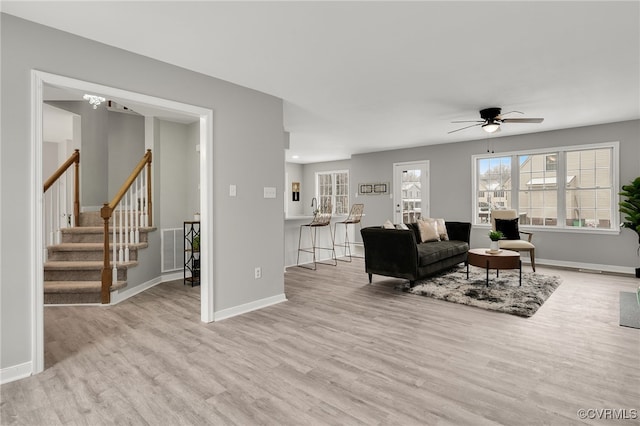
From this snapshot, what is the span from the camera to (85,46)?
262 cm

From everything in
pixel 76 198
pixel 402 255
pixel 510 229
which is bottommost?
pixel 402 255

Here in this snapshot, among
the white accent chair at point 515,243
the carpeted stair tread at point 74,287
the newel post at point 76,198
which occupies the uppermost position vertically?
the newel post at point 76,198

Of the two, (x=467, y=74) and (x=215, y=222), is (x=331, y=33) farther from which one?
(x=215, y=222)

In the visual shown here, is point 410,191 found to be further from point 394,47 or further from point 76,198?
point 76,198

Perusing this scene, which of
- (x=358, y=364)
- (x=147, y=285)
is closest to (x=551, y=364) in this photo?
(x=358, y=364)

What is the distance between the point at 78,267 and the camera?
4102 mm

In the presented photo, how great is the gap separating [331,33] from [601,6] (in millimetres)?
1869

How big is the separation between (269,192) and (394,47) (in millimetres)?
2078

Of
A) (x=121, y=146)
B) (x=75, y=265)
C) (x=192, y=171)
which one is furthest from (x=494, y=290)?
(x=121, y=146)

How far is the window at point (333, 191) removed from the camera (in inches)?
414

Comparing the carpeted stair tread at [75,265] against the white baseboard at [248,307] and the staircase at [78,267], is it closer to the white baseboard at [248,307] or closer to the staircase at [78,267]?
the staircase at [78,267]

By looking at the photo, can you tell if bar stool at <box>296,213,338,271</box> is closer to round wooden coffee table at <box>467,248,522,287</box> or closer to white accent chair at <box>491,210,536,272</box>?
round wooden coffee table at <box>467,248,522,287</box>

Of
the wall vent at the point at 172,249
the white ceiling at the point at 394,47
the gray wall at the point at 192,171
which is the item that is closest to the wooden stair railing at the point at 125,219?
the wall vent at the point at 172,249

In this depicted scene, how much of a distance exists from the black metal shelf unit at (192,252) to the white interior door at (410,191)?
16.7 ft
